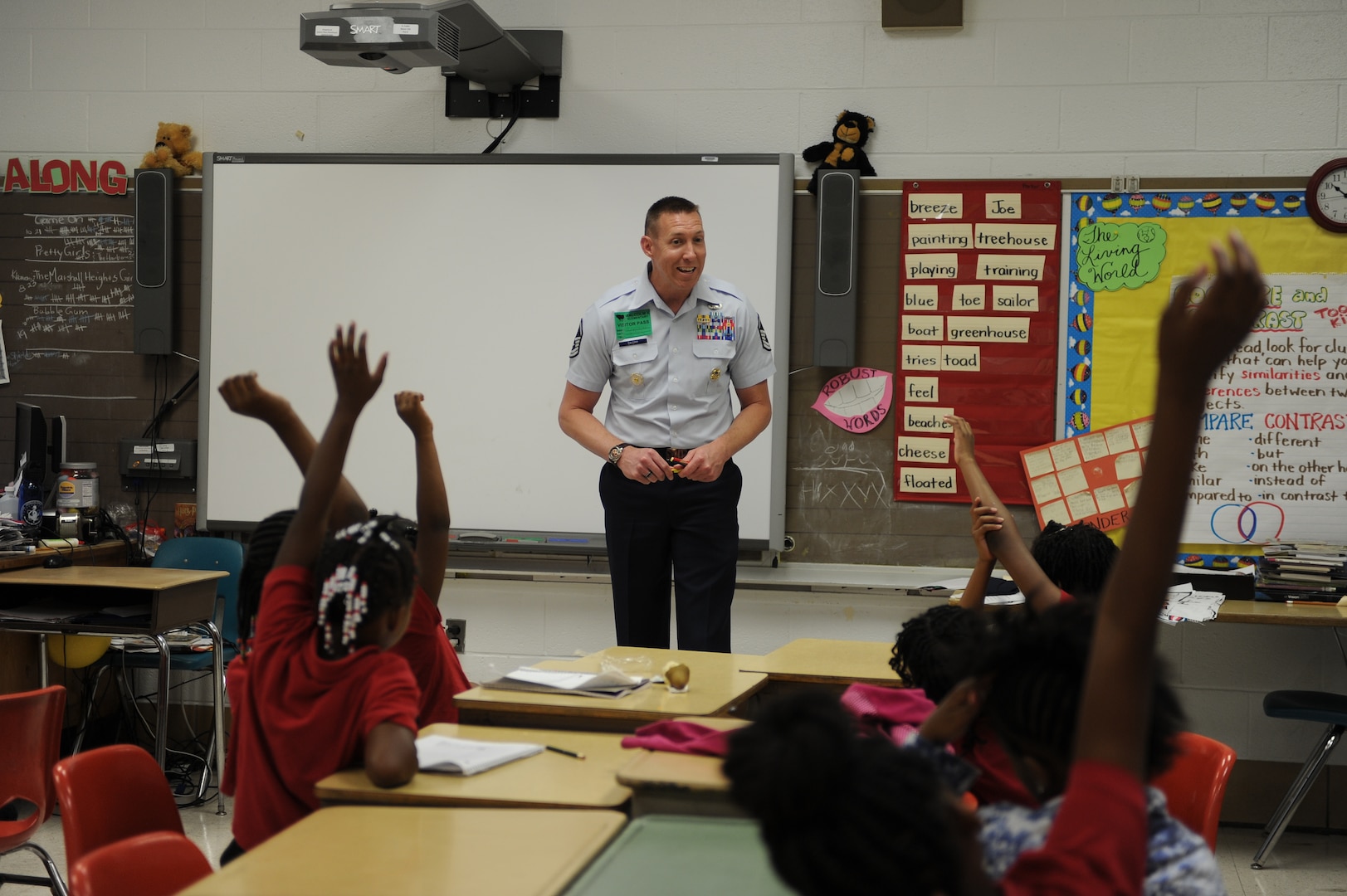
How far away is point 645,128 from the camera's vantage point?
14.2ft

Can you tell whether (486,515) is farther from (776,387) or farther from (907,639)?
(907,639)

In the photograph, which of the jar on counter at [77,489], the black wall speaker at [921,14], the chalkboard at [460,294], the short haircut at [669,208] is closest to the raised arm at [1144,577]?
the short haircut at [669,208]

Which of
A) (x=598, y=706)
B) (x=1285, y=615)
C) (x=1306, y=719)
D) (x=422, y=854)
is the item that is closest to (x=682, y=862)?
(x=422, y=854)

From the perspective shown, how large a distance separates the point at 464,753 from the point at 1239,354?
3.19m

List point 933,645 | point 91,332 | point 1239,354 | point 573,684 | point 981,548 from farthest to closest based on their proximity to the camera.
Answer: point 91,332, point 1239,354, point 981,548, point 573,684, point 933,645

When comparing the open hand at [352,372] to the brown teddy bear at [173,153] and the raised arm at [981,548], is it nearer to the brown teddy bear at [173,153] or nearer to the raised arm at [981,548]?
the raised arm at [981,548]

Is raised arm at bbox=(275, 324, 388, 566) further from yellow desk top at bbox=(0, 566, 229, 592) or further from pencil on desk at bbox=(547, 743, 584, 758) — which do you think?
yellow desk top at bbox=(0, 566, 229, 592)

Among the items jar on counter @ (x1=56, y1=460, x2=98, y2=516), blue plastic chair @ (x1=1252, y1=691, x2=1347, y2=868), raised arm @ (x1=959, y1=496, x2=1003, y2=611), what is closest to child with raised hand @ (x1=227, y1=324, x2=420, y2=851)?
raised arm @ (x1=959, y1=496, x2=1003, y2=611)

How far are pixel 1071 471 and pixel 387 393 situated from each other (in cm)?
249

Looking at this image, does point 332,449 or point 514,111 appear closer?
point 332,449

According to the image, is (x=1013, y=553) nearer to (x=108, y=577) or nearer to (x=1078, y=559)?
(x=1078, y=559)

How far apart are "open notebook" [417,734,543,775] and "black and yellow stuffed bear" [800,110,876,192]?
2.81m

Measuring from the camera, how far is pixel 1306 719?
348 cm

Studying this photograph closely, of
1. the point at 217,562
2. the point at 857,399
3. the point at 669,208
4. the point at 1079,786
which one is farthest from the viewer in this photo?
the point at 217,562
